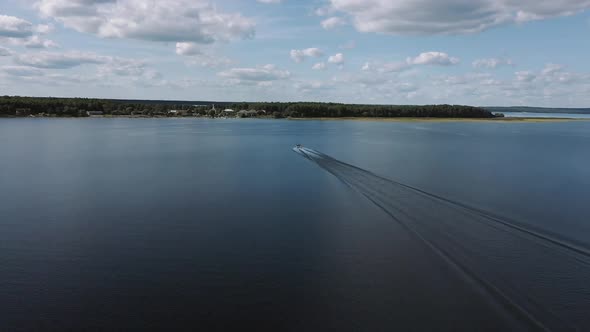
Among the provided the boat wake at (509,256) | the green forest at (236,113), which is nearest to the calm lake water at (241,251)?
the boat wake at (509,256)

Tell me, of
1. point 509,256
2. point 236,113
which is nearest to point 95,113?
point 236,113

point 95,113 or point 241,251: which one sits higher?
point 95,113

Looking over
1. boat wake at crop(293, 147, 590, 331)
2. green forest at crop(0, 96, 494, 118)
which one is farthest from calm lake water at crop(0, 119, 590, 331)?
green forest at crop(0, 96, 494, 118)

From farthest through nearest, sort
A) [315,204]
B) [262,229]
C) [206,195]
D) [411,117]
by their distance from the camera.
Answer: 1. [411,117]
2. [206,195]
3. [315,204]
4. [262,229]

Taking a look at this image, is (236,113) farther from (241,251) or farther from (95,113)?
(241,251)

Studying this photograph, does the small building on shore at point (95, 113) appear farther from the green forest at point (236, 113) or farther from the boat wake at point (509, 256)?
the boat wake at point (509, 256)

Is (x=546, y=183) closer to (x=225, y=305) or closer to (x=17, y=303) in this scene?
(x=225, y=305)

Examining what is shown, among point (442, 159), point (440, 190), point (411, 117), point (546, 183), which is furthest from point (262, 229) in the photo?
point (411, 117)

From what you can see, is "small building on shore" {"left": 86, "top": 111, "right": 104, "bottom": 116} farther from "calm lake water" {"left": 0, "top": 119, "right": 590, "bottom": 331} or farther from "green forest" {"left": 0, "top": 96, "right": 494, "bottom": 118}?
"calm lake water" {"left": 0, "top": 119, "right": 590, "bottom": 331}
